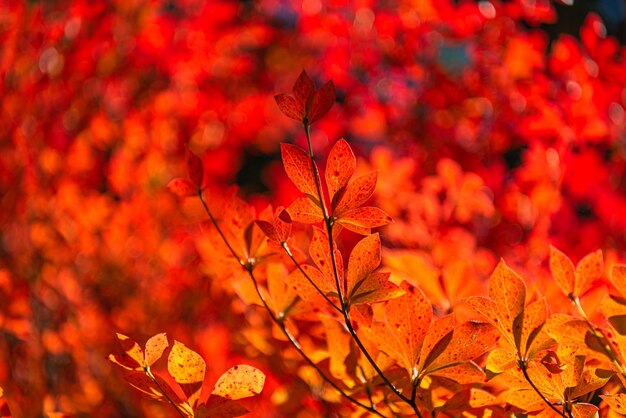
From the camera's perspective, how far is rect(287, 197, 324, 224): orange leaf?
0.52 metres

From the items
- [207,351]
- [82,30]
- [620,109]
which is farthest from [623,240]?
[82,30]

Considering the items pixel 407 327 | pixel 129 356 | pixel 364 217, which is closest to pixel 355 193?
pixel 364 217

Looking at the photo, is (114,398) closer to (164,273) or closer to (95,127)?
(164,273)

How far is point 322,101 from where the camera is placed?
49 centimetres

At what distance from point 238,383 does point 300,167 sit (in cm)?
18

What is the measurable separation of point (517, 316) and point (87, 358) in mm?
1676

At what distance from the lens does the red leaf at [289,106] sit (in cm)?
49

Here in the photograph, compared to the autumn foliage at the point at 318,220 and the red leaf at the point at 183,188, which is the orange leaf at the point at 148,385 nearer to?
the autumn foliage at the point at 318,220

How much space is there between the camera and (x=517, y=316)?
0.50 meters

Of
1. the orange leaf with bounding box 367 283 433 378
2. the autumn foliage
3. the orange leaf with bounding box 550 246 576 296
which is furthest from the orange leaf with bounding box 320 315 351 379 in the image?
the orange leaf with bounding box 550 246 576 296

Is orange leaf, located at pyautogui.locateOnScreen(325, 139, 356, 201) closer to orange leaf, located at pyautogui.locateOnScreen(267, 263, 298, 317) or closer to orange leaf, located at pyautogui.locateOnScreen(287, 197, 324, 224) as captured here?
orange leaf, located at pyautogui.locateOnScreen(287, 197, 324, 224)

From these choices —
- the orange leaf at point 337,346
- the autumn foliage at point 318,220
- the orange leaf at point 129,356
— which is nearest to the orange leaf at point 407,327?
the autumn foliage at point 318,220

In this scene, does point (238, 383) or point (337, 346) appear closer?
point (238, 383)

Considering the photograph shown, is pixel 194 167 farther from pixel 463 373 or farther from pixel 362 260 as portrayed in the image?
pixel 463 373
